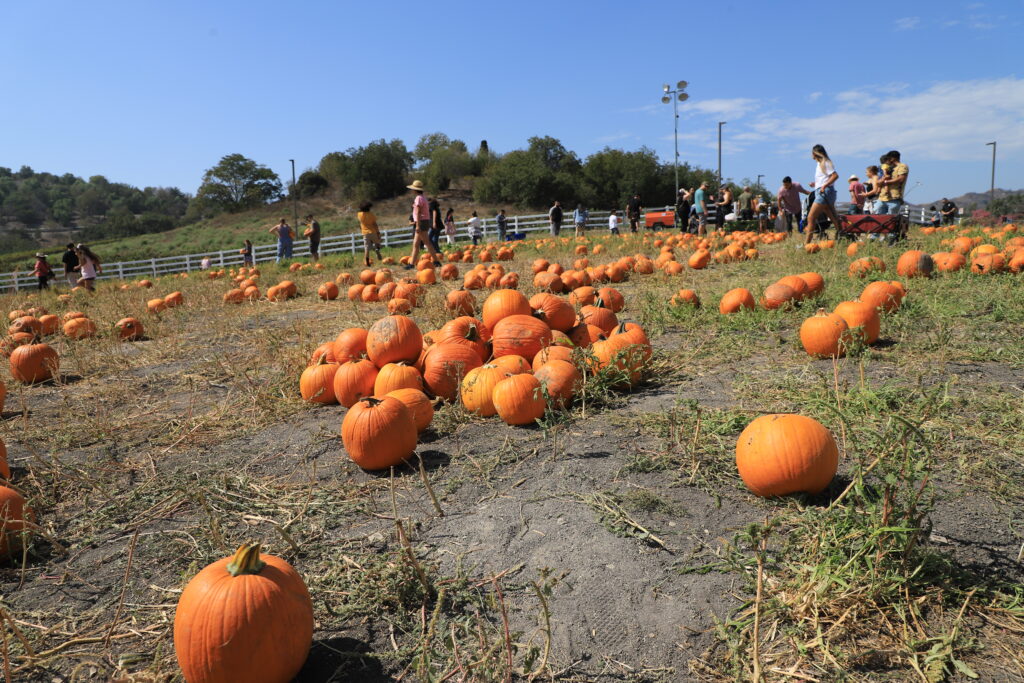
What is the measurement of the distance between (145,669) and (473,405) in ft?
7.37

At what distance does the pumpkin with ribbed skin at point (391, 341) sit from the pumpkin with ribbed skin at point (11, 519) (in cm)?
210

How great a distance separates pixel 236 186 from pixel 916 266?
10341 cm

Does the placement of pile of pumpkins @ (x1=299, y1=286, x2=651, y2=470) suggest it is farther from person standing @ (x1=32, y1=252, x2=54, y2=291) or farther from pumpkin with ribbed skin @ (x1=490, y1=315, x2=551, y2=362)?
person standing @ (x1=32, y1=252, x2=54, y2=291)

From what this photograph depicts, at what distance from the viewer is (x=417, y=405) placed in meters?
3.60

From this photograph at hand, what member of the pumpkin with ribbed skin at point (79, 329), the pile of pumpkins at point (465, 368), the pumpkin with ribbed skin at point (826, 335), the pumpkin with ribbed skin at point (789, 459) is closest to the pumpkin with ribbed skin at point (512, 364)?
the pile of pumpkins at point (465, 368)

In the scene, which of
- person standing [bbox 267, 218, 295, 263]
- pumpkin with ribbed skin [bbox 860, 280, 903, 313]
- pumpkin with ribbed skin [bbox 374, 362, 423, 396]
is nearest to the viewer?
pumpkin with ribbed skin [bbox 374, 362, 423, 396]

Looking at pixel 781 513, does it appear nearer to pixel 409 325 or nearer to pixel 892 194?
pixel 409 325

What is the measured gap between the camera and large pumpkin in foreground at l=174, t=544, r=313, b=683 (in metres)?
1.73

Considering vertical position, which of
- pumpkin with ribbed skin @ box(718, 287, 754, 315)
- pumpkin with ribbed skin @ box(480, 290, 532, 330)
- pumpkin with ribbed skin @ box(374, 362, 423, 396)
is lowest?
pumpkin with ribbed skin @ box(374, 362, 423, 396)

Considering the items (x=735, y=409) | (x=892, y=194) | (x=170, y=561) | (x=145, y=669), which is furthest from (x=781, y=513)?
(x=892, y=194)

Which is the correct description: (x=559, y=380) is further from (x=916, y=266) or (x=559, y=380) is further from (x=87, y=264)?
(x=87, y=264)

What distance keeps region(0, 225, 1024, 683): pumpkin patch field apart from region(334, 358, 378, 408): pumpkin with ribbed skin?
0.8 inches

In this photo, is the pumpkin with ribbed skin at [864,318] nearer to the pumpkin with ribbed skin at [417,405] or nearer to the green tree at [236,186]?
the pumpkin with ribbed skin at [417,405]

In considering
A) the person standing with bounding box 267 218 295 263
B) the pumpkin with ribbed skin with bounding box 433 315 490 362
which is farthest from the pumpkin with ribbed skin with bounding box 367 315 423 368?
the person standing with bounding box 267 218 295 263
